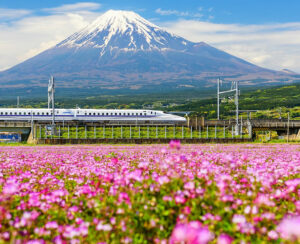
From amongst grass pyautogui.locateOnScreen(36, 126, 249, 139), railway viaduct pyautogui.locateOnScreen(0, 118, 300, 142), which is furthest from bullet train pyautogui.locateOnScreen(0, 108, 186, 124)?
grass pyautogui.locateOnScreen(36, 126, 249, 139)

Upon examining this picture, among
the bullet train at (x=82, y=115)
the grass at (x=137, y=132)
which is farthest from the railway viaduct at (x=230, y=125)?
the bullet train at (x=82, y=115)

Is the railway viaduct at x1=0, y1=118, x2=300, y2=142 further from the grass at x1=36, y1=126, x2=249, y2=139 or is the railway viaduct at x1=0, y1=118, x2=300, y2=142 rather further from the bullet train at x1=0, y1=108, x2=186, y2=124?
the bullet train at x1=0, y1=108, x2=186, y2=124

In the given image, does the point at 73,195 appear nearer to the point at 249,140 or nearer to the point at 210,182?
the point at 210,182

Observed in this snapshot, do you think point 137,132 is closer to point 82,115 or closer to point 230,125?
A: point 230,125

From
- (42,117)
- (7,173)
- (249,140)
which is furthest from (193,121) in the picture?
(7,173)

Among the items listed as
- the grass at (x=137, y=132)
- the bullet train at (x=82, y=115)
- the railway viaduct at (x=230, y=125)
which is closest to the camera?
the grass at (x=137, y=132)

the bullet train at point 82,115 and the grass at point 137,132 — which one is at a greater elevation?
the bullet train at point 82,115

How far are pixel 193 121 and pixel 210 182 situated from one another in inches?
1965

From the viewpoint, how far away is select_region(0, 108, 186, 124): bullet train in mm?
69625

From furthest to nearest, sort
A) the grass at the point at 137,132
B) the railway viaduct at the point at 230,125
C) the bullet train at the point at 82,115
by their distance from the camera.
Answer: the bullet train at the point at 82,115 < the railway viaduct at the point at 230,125 < the grass at the point at 137,132

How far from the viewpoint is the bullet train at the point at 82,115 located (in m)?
69.6

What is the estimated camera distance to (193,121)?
54.8 meters

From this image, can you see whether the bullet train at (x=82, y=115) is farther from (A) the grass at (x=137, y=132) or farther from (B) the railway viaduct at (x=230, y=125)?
(A) the grass at (x=137, y=132)

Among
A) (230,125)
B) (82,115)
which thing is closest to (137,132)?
(230,125)
